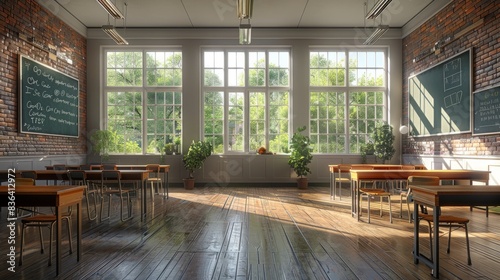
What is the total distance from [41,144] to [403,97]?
923cm

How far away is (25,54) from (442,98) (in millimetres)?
8761

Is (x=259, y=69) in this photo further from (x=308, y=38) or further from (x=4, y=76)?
(x=4, y=76)

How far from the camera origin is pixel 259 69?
10.6 meters

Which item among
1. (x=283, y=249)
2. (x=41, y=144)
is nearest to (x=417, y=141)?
(x=283, y=249)

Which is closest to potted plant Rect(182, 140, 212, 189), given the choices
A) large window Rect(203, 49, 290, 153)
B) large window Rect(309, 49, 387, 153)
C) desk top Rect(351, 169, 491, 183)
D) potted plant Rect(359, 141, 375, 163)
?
large window Rect(203, 49, 290, 153)

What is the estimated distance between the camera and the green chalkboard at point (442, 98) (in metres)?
7.17

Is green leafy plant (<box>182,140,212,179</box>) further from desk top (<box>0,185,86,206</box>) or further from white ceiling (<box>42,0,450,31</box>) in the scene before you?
desk top (<box>0,185,86,206</box>)

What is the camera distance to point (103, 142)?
32.4 ft

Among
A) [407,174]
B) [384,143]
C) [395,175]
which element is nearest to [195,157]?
[384,143]

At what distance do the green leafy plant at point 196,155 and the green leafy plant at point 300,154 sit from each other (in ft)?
7.46

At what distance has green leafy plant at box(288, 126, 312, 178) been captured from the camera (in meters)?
9.64

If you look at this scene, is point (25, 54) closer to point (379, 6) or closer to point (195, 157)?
point (195, 157)

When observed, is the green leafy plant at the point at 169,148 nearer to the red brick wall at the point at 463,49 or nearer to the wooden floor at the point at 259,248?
the wooden floor at the point at 259,248

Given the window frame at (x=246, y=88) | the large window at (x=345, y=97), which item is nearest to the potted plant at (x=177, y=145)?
the window frame at (x=246, y=88)
